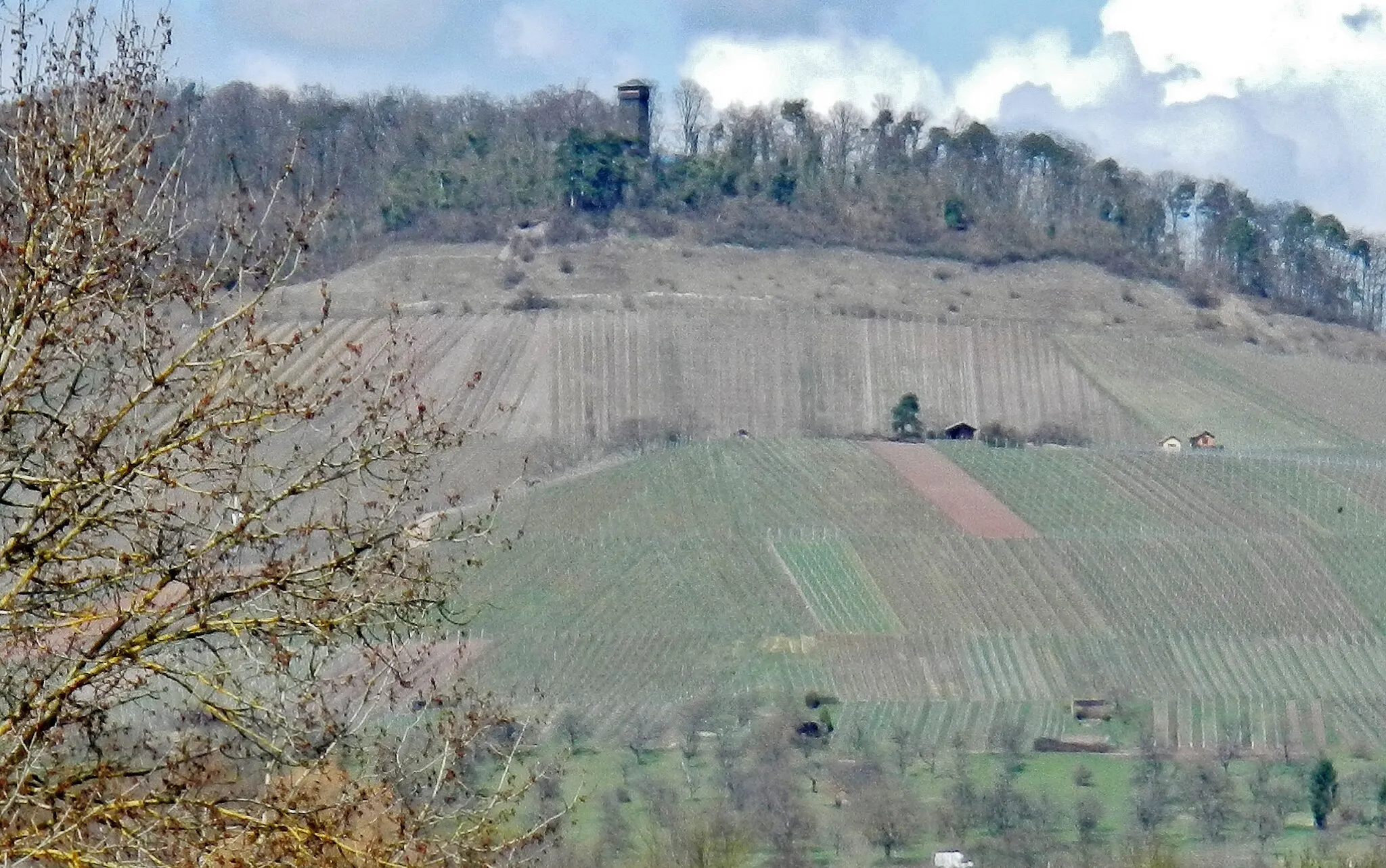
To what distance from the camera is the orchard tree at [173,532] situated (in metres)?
9.31

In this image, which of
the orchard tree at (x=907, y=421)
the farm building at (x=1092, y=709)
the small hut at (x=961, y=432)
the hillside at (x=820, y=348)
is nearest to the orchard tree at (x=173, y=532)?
the farm building at (x=1092, y=709)

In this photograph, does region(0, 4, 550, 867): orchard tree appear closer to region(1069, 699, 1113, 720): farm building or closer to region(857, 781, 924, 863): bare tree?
region(857, 781, 924, 863): bare tree

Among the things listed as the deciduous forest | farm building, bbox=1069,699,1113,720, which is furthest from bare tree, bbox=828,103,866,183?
farm building, bbox=1069,699,1113,720

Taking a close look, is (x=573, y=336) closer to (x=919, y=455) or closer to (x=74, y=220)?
(x=919, y=455)

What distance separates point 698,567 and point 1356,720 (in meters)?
20.1

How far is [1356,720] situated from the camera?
5569 centimetres

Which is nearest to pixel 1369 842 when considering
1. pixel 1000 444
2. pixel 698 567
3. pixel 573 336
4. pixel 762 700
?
pixel 762 700

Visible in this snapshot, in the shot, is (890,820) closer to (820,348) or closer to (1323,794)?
(1323,794)

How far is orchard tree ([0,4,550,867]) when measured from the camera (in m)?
9.31

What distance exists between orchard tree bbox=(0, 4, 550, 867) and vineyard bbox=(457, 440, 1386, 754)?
39856 millimetres

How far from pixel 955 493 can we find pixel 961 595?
10.3m

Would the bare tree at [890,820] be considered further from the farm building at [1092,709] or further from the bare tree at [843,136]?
the bare tree at [843,136]

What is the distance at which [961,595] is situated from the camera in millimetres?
65562

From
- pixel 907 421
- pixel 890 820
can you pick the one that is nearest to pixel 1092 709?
pixel 890 820
